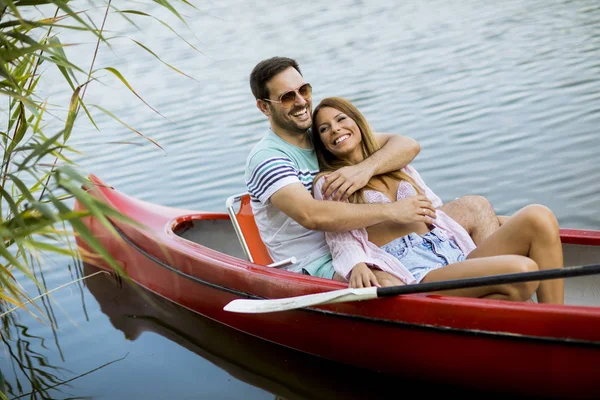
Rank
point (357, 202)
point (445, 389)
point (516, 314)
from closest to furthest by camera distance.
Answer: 1. point (516, 314)
2. point (445, 389)
3. point (357, 202)

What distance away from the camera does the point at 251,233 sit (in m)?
4.36

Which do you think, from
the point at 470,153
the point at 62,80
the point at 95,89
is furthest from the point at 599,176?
the point at 62,80

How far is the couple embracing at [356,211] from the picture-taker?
Result: 326 cm

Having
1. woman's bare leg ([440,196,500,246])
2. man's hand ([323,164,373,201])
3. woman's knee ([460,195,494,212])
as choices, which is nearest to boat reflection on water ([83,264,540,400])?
man's hand ([323,164,373,201])

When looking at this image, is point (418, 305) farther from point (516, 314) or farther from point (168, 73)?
point (168, 73)

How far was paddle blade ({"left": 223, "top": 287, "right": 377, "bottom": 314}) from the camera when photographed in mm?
3141

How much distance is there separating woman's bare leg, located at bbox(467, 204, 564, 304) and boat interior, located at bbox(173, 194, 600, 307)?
0.59 metres

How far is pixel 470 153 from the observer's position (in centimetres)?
691

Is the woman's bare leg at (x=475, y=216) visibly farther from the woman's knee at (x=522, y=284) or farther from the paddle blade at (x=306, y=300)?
the paddle blade at (x=306, y=300)

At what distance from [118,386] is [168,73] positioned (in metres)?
8.63

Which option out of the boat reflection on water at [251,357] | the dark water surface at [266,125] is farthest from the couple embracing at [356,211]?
the dark water surface at [266,125]

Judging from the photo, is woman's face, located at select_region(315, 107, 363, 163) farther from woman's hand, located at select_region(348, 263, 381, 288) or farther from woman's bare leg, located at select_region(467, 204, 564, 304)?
woman's bare leg, located at select_region(467, 204, 564, 304)

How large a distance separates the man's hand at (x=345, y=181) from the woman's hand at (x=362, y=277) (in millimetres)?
375

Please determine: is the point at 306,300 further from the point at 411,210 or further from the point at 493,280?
the point at 493,280
